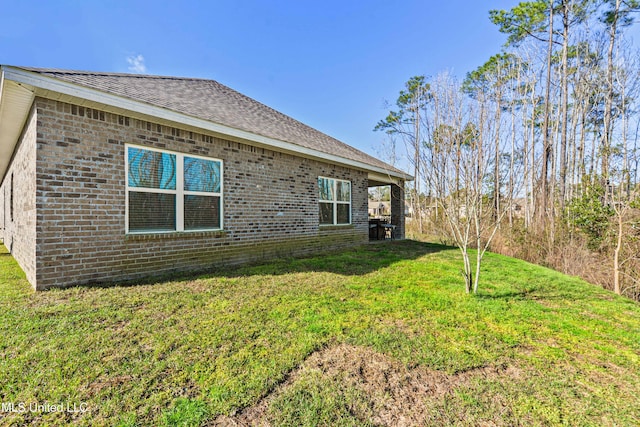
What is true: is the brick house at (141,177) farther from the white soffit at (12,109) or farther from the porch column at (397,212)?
the porch column at (397,212)

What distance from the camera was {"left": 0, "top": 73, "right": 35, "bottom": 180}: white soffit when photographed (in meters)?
3.99

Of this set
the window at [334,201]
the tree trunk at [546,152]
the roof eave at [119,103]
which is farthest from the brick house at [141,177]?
the tree trunk at [546,152]

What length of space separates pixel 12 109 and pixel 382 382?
7129mm

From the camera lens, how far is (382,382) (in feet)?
6.73

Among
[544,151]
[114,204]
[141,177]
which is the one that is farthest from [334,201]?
[114,204]

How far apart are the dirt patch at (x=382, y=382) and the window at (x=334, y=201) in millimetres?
6380

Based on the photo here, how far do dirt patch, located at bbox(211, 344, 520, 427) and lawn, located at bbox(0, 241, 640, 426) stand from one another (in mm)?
11

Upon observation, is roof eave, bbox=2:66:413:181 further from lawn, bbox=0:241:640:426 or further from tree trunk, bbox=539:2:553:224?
tree trunk, bbox=539:2:553:224

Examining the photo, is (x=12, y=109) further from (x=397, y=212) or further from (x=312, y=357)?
(x=397, y=212)

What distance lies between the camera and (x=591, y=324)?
3326mm

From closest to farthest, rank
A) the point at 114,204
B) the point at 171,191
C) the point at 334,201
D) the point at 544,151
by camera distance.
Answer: the point at 114,204, the point at 171,191, the point at 544,151, the point at 334,201

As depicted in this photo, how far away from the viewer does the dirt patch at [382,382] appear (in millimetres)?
1699

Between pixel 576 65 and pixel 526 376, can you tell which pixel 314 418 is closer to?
pixel 526 376

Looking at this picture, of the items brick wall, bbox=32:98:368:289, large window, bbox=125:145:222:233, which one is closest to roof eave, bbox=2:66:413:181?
brick wall, bbox=32:98:368:289
